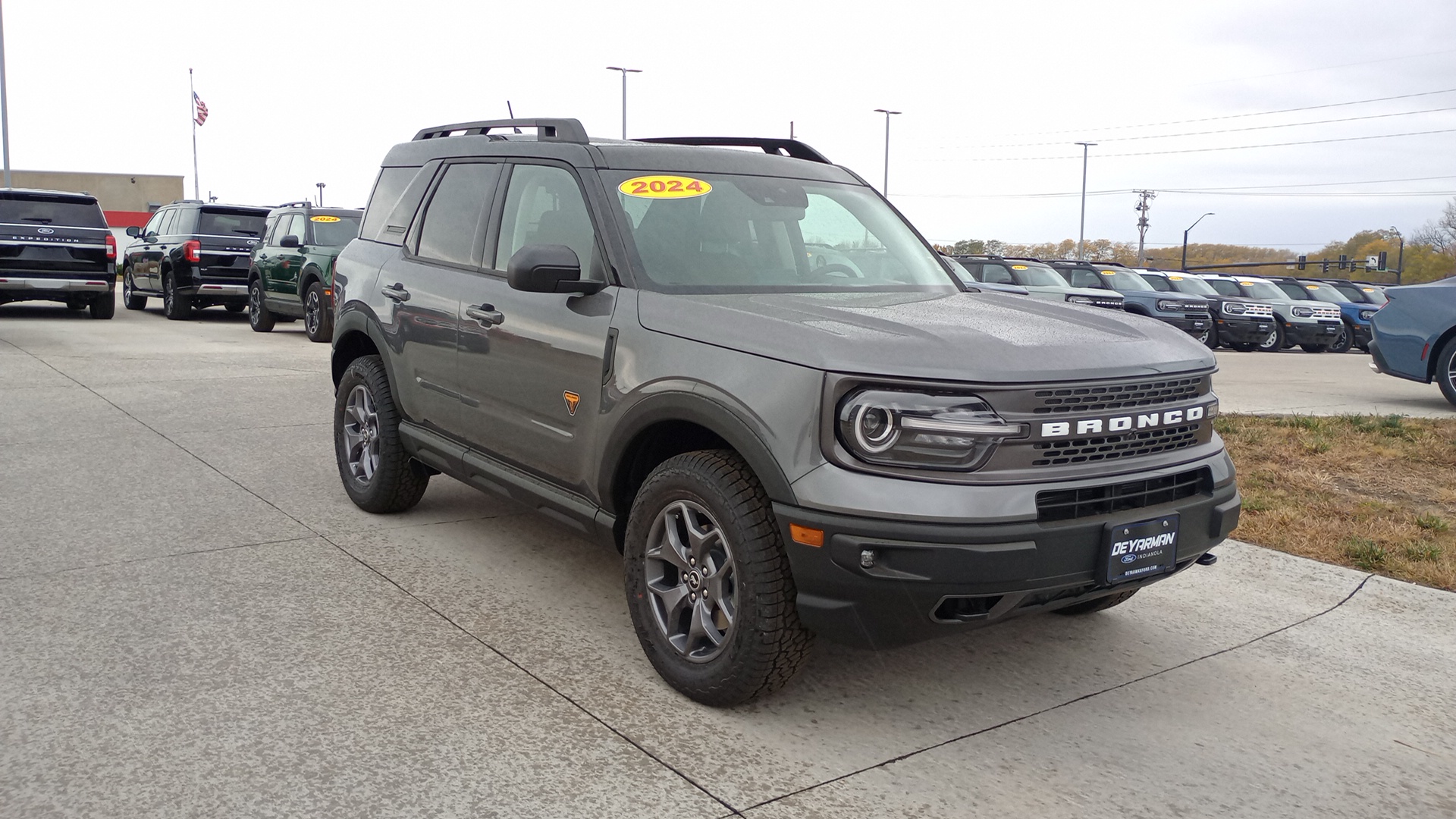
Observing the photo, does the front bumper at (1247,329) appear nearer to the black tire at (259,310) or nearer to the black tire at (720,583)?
the black tire at (259,310)

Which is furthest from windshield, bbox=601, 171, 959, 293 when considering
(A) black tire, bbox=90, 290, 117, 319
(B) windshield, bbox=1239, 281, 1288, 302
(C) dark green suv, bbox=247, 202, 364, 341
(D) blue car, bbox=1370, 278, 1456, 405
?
(B) windshield, bbox=1239, 281, 1288, 302

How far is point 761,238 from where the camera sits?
4535 mm

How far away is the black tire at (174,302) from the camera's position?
1966 cm

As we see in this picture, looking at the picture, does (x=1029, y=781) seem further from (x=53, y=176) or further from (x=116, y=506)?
(x=53, y=176)

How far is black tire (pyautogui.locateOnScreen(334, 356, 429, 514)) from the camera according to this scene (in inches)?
223

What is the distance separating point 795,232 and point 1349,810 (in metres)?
2.76

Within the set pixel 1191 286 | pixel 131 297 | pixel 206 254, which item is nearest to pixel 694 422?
pixel 206 254

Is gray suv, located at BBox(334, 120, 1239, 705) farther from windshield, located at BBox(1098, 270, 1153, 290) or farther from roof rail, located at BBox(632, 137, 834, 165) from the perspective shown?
windshield, located at BBox(1098, 270, 1153, 290)

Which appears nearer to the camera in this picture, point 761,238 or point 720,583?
point 720,583

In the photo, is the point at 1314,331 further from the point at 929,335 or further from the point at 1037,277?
the point at 929,335

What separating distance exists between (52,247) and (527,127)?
1544 cm

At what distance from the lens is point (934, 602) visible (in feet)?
10.6

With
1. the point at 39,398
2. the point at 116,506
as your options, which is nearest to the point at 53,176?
the point at 39,398

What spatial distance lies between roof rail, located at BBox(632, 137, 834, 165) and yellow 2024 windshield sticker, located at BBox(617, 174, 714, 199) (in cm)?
78
